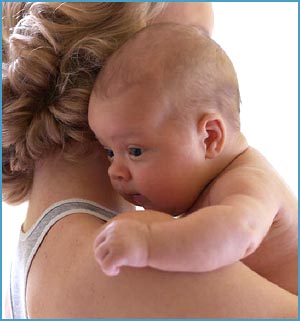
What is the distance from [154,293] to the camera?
75 cm

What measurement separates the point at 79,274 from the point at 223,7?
1444 mm

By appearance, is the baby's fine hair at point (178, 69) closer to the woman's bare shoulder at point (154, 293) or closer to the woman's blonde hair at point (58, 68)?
the woman's blonde hair at point (58, 68)

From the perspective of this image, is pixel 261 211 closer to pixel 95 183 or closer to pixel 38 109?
pixel 95 183

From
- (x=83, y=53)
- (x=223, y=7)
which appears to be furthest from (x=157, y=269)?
(x=223, y=7)

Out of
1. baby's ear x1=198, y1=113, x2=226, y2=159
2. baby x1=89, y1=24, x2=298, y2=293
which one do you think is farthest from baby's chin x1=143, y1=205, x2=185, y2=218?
baby's ear x1=198, y1=113, x2=226, y2=159

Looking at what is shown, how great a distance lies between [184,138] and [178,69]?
0.34 feet

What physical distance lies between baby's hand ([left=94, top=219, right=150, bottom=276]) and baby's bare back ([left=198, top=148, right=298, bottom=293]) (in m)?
0.22

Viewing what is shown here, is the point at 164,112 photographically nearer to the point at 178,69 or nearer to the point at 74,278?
the point at 178,69

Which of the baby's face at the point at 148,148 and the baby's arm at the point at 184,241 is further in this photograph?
the baby's face at the point at 148,148

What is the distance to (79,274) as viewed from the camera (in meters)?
0.80

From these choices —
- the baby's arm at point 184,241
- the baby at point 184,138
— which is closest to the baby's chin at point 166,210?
the baby at point 184,138

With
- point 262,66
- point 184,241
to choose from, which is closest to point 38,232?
point 184,241

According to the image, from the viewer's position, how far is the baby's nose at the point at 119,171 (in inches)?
36.5

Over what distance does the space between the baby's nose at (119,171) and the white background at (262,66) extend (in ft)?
3.73
